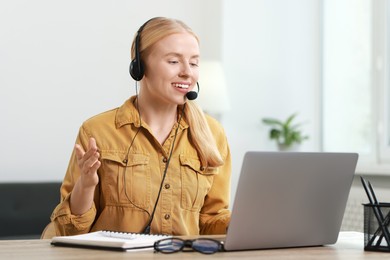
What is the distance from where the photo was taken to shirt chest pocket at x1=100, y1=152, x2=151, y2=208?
203cm

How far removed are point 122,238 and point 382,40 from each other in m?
2.74

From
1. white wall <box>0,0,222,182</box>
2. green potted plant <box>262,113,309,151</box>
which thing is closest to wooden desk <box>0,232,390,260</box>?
white wall <box>0,0,222,182</box>

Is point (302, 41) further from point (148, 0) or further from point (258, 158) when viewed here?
point (258, 158)

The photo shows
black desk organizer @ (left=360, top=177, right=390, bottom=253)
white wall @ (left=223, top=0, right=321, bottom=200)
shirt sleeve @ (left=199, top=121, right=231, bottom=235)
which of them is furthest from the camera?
white wall @ (left=223, top=0, right=321, bottom=200)

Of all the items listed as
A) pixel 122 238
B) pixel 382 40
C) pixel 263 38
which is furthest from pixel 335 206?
pixel 263 38

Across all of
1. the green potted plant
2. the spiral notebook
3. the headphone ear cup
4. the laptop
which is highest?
the headphone ear cup

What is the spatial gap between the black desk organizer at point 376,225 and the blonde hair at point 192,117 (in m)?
0.59

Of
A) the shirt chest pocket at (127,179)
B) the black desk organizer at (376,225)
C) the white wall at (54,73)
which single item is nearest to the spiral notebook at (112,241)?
the shirt chest pocket at (127,179)

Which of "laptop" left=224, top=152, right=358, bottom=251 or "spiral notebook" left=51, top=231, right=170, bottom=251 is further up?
"laptop" left=224, top=152, right=358, bottom=251

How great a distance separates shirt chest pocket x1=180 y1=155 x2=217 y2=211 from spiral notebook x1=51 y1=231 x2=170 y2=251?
1.48 feet

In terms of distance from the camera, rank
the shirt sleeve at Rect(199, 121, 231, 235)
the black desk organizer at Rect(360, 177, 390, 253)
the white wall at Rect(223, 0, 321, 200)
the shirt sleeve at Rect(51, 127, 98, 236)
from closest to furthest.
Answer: the black desk organizer at Rect(360, 177, 390, 253) < the shirt sleeve at Rect(51, 127, 98, 236) < the shirt sleeve at Rect(199, 121, 231, 235) < the white wall at Rect(223, 0, 321, 200)

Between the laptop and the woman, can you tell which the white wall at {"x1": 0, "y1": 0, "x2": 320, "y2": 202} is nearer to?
the woman

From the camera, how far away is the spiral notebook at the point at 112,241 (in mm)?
1525

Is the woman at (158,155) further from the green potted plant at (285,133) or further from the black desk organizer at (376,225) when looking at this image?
the green potted plant at (285,133)
